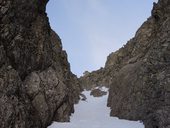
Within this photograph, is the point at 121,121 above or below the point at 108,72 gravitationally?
below

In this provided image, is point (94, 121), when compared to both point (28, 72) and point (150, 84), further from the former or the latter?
point (28, 72)

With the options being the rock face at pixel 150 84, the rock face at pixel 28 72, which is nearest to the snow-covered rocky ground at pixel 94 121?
the rock face at pixel 150 84

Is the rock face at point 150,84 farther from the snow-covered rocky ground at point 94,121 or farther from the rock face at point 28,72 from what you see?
the rock face at point 28,72

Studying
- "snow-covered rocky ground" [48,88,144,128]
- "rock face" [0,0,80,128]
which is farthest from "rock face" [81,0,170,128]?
"rock face" [0,0,80,128]

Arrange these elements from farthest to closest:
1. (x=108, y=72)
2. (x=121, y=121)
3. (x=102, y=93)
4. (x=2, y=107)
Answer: (x=108, y=72)
(x=102, y=93)
(x=121, y=121)
(x=2, y=107)

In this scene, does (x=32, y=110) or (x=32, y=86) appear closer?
(x=32, y=110)

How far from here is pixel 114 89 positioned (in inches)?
1993

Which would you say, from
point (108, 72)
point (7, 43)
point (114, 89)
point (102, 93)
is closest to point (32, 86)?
point (7, 43)

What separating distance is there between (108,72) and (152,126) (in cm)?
5661

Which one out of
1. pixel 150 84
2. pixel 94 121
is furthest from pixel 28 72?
pixel 150 84

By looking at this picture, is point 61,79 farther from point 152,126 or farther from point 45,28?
point 152,126

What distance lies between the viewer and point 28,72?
34.4 m

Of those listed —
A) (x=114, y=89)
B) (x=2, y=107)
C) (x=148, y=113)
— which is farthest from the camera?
(x=114, y=89)

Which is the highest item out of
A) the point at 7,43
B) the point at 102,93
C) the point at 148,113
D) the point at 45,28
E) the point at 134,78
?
the point at 102,93
